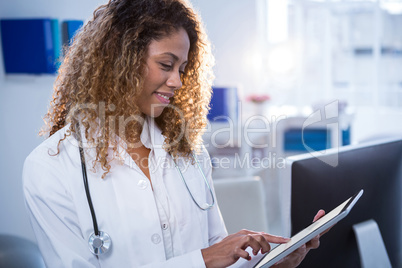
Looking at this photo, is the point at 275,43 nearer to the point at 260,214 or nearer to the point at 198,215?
the point at 260,214

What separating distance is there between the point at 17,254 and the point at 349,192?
1257 millimetres

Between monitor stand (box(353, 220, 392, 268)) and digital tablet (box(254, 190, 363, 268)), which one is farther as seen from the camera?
monitor stand (box(353, 220, 392, 268))

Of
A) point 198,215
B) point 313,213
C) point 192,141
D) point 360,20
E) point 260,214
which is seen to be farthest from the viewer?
point 360,20

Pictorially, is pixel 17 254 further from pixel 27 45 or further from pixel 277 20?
pixel 277 20

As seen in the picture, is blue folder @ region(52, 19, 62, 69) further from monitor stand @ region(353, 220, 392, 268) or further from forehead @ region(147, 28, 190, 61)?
monitor stand @ region(353, 220, 392, 268)

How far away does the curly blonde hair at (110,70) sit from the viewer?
1.12 metres

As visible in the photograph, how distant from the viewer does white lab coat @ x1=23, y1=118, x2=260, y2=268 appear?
998mm

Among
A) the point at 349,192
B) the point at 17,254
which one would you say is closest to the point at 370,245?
the point at 349,192

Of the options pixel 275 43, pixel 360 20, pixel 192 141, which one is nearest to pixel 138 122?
pixel 192 141

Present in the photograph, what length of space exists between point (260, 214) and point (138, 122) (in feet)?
2.26

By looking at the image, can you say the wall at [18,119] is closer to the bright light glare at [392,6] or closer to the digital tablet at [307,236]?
the digital tablet at [307,236]

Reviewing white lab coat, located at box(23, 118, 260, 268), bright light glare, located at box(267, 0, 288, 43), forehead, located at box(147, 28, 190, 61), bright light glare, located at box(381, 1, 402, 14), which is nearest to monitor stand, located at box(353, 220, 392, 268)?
white lab coat, located at box(23, 118, 260, 268)

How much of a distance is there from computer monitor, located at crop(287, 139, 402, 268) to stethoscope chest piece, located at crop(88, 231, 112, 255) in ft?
1.42

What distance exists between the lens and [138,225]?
1.07 m
